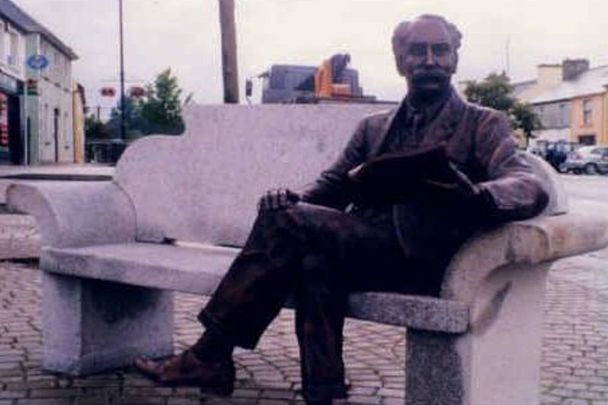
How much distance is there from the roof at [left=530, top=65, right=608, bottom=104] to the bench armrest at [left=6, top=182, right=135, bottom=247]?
6283 centimetres

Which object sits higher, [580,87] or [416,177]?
[580,87]

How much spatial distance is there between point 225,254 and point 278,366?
71cm

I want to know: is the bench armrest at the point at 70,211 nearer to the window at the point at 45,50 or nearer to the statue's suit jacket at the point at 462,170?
the statue's suit jacket at the point at 462,170

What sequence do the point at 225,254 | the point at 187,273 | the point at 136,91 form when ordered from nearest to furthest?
1. the point at 187,273
2. the point at 225,254
3. the point at 136,91

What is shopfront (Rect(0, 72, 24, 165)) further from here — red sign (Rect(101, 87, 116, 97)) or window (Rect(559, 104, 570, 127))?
window (Rect(559, 104, 570, 127))

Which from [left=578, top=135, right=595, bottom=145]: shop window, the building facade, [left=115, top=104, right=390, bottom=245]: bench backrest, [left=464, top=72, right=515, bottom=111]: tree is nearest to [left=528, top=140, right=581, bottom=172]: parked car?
[left=464, top=72, right=515, bottom=111]: tree

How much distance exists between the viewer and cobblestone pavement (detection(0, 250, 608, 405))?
474cm

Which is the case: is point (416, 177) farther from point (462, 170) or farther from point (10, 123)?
Answer: point (10, 123)

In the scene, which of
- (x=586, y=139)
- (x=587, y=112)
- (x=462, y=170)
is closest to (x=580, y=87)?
(x=587, y=112)

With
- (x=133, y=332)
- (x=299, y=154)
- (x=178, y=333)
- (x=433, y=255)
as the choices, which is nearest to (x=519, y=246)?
(x=433, y=255)

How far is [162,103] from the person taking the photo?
5497 centimetres

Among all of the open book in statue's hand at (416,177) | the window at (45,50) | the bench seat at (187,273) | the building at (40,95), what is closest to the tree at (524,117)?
the building at (40,95)

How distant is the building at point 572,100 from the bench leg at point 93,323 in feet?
205

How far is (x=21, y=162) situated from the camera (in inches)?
1709
